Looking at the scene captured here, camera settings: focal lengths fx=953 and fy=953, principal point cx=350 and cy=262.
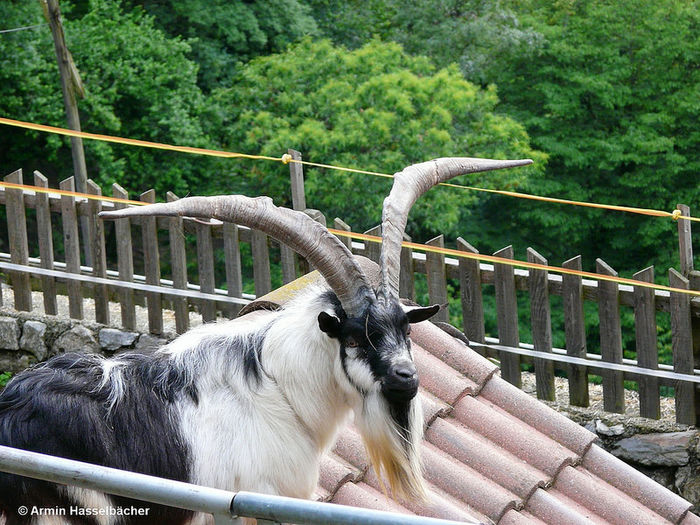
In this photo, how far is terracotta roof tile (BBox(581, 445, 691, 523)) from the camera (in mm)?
4453

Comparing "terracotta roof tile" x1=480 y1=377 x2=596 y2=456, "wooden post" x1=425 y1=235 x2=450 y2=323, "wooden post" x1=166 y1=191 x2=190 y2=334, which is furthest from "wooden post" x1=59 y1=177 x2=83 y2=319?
"terracotta roof tile" x1=480 y1=377 x2=596 y2=456

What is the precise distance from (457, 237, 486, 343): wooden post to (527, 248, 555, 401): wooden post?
0.36 metres

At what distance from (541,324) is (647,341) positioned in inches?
28.3

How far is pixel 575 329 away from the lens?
6523 millimetres

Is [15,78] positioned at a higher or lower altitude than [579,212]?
higher

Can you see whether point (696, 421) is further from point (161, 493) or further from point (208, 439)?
point (161, 493)

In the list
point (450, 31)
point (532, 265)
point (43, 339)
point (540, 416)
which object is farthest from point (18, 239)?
point (450, 31)

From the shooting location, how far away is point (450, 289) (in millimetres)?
17203

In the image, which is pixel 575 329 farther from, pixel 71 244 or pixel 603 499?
pixel 71 244

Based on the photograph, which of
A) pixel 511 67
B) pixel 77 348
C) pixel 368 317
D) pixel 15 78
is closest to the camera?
pixel 368 317

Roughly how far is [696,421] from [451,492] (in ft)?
9.85

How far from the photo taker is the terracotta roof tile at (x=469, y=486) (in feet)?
13.4

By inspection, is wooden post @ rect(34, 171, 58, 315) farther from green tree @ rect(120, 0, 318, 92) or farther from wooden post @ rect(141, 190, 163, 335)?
green tree @ rect(120, 0, 318, 92)

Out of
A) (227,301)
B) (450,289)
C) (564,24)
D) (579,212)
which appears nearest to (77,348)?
(227,301)
